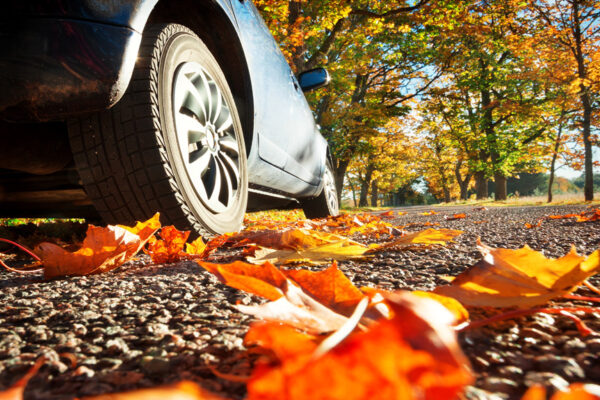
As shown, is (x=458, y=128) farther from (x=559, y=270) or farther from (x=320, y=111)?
(x=559, y=270)

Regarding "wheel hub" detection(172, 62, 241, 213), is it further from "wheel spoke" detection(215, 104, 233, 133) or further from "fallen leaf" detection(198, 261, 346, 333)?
"fallen leaf" detection(198, 261, 346, 333)

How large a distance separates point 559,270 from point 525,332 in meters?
0.14

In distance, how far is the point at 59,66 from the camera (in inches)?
53.9

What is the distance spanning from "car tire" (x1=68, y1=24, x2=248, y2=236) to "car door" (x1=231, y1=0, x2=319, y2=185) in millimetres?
523

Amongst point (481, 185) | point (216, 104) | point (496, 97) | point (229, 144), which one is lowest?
point (229, 144)

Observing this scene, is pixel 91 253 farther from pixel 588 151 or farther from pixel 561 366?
pixel 588 151

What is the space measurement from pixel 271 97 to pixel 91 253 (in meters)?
1.92

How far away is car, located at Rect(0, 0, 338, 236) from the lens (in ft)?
4.49

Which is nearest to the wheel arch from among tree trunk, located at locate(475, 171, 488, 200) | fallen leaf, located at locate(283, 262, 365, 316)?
fallen leaf, located at locate(283, 262, 365, 316)

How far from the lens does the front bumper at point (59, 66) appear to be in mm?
1330

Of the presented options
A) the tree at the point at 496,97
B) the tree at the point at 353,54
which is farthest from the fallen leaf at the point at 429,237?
the tree at the point at 496,97

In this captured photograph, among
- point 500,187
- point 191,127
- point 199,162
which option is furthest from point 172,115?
point 500,187

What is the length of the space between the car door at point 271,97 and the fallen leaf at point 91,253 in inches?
61.1

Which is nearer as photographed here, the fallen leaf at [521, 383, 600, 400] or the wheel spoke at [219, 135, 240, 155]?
the fallen leaf at [521, 383, 600, 400]
